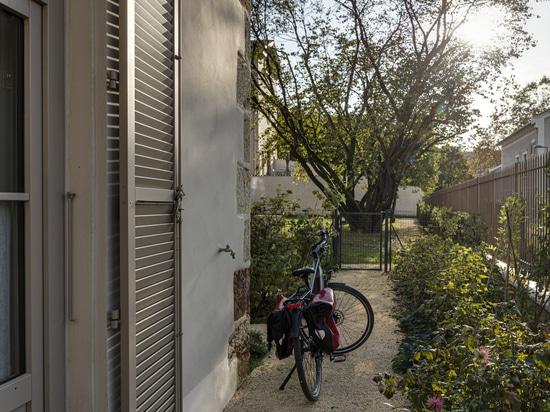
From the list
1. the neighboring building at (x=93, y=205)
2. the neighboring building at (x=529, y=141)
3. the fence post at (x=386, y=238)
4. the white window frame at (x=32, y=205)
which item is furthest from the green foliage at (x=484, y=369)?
the neighboring building at (x=529, y=141)

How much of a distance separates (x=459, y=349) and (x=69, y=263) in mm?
1941

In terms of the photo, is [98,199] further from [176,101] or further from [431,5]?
[431,5]

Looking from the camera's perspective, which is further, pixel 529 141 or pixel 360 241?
pixel 529 141

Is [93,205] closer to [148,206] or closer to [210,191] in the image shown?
[148,206]

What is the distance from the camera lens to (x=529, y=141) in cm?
2558

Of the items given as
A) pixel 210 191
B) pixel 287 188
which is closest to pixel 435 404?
pixel 210 191

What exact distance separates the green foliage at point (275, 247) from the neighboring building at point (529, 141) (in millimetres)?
12557

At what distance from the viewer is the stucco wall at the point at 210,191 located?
2.96 metres

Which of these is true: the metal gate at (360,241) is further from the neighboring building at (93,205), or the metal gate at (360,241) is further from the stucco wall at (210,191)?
the neighboring building at (93,205)

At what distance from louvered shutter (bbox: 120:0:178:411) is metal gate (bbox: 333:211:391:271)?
8.38 metres

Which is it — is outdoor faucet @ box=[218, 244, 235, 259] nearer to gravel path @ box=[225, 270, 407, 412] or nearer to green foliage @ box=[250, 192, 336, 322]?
gravel path @ box=[225, 270, 407, 412]

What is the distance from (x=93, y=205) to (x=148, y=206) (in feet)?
1.36

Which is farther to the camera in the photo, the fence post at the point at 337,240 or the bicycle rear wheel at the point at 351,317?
the fence post at the point at 337,240

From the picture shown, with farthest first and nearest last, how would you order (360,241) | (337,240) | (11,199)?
(360,241) < (337,240) < (11,199)
